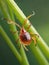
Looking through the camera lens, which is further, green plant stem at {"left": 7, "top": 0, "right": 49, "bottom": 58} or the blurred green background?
the blurred green background

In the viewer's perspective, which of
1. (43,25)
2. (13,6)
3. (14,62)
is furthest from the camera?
(43,25)

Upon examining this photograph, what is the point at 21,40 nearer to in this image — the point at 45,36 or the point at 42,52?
the point at 42,52

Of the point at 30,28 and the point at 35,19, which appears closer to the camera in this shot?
the point at 30,28

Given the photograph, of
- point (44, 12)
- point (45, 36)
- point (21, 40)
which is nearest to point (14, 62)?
point (45, 36)

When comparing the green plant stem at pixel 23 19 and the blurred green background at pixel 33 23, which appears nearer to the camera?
the green plant stem at pixel 23 19

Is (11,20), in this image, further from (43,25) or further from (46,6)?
(46,6)

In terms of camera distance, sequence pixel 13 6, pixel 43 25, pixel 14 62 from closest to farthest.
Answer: pixel 13 6, pixel 14 62, pixel 43 25

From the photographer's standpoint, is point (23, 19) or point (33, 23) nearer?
point (23, 19)

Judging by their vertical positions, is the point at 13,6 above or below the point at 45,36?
above
